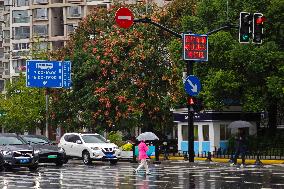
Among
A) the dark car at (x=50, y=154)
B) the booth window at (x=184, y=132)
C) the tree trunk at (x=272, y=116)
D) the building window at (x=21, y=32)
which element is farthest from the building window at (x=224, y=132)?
the building window at (x=21, y=32)

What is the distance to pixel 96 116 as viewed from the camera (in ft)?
197

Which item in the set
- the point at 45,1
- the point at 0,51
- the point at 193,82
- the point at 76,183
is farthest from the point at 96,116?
the point at 0,51

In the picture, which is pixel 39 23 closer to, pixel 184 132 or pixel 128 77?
pixel 128 77

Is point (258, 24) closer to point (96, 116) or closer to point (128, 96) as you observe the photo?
point (128, 96)

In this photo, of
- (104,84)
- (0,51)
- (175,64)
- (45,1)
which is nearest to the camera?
(175,64)

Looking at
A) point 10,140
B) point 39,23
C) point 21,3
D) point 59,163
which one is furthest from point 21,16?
point 10,140

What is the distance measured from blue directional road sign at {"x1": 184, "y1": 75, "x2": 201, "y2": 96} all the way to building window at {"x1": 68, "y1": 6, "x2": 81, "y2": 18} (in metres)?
64.1

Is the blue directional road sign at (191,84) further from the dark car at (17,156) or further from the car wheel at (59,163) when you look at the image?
the dark car at (17,156)

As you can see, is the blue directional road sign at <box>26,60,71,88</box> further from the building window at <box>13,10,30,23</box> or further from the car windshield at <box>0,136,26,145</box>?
the building window at <box>13,10,30,23</box>

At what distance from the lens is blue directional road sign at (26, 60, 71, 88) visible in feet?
188

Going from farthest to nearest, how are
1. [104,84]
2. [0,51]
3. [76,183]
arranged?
[0,51]
[104,84]
[76,183]

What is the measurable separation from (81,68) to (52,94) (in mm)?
5900

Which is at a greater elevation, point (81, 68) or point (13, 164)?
point (81, 68)

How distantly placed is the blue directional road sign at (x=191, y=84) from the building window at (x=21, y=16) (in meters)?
70.7
